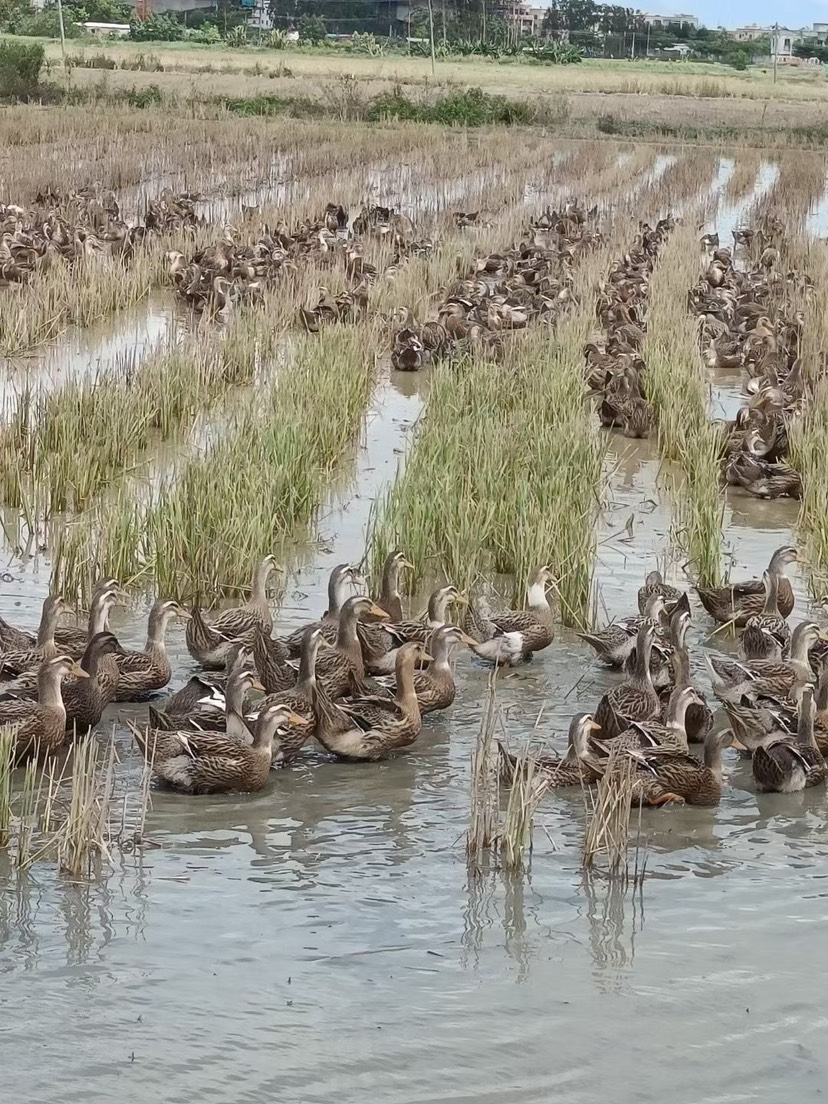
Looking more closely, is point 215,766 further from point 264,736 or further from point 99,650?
point 99,650

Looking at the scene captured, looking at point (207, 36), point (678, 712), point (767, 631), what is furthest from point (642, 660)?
point (207, 36)

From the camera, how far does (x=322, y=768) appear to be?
6668 mm

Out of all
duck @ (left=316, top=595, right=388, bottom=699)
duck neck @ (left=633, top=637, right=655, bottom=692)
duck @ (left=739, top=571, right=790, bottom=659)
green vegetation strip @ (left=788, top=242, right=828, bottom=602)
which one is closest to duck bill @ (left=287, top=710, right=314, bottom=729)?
duck @ (left=316, top=595, right=388, bottom=699)

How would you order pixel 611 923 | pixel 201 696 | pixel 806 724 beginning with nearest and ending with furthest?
pixel 611 923
pixel 806 724
pixel 201 696

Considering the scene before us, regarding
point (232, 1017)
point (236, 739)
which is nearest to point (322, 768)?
point (236, 739)

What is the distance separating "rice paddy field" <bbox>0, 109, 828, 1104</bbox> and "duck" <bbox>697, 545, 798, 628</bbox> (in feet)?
0.41

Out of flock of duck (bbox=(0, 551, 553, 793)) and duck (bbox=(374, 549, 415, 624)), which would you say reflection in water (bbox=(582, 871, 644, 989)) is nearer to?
flock of duck (bbox=(0, 551, 553, 793))

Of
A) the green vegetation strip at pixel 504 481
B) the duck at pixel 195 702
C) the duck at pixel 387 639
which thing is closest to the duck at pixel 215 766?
the duck at pixel 195 702

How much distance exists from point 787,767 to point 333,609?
2504 millimetres

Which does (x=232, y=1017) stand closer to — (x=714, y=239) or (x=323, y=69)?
(x=714, y=239)

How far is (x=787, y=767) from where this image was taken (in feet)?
21.1

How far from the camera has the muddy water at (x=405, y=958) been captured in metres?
4.46

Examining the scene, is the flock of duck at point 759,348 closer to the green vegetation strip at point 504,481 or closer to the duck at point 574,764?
the green vegetation strip at point 504,481

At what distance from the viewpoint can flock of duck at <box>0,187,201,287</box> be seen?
17562 mm
